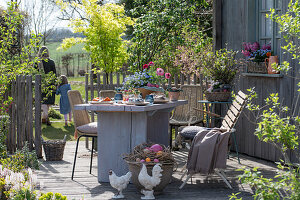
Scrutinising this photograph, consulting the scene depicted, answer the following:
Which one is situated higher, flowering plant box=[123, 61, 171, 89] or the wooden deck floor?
flowering plant box=[123, 61, 171, 89]

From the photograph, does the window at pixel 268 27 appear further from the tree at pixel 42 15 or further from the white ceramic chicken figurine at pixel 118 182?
the tree at pixel 42 15

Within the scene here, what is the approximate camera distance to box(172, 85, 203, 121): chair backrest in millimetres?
7680

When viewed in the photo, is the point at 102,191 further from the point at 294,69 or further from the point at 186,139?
the point at 294,69

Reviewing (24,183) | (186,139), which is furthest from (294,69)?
(24,183)

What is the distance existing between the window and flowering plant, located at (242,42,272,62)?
101mm

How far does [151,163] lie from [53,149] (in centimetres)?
240

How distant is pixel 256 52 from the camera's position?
22.4ft

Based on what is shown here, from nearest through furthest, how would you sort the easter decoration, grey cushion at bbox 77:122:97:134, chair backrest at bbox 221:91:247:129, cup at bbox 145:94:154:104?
the easter decoration → cup at bbox 145:94:154:104 → chair backrest at bbox 221:91:247:129 → grey cushion at bbox 77:122:97:134

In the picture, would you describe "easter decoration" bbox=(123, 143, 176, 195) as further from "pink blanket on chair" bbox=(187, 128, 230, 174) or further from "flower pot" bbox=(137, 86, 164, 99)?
"flower pot" bbox=(137, 86, 164, 99)

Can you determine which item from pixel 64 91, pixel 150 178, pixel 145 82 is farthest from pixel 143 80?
pixel 64 91

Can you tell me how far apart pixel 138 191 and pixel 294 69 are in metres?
2.51

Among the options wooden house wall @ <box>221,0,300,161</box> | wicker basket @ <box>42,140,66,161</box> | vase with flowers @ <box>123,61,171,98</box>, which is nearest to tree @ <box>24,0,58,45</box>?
wooden house wall @ <box>221,0,300,161</box>

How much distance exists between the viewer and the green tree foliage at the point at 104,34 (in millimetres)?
13180

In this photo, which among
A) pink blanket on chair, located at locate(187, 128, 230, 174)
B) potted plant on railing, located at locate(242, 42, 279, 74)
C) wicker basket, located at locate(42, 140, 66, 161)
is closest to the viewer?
pink blanket on chair, located at locate(187, 128, 230, 174)
